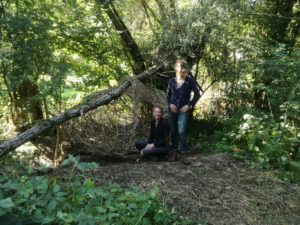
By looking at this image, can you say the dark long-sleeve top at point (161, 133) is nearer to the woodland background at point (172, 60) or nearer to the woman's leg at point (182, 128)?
the woman's leg at point (182, 128)

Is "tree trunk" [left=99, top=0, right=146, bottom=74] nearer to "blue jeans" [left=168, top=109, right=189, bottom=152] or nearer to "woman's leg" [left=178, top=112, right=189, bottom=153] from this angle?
"blue jeans" [left=168, top=109, right=189, bottom=152]

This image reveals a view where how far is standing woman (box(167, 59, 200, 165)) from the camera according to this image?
235 inches

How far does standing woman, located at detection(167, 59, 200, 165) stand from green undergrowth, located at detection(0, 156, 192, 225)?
7.39 feet

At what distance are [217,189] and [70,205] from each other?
232 centimetres

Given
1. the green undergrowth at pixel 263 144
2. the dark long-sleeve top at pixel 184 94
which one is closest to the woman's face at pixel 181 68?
the dark long-sleeve top at pixel 184 94

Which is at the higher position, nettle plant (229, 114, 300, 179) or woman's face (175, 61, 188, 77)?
woman's face (175, 61, 188, 77)

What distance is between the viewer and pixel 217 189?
4.86m

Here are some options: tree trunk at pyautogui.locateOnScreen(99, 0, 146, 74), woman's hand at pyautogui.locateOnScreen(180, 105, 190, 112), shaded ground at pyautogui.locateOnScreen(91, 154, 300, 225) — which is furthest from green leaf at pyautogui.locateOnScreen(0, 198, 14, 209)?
tree trunk at pyautogui.locateOnScreen(99, 0, 146, 74)

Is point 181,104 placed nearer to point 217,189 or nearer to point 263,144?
point 263,144

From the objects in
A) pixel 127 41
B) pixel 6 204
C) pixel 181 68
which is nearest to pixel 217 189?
pixel 181 68

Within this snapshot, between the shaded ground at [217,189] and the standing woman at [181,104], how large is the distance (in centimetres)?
44

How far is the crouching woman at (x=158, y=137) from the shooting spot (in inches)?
234

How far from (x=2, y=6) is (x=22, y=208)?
16.0 feet

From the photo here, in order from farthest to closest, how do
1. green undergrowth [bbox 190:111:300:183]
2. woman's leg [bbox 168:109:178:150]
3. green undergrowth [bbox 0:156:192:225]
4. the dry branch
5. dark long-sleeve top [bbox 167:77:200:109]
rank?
woman's leg [bbox 168:109:178:150], dark long-sleeve top [bbox 167:77:200:109], green undergrowth [bbox 190:111:300:183], the dry branch, green undergrowth [bbox 0:156:192:225]
